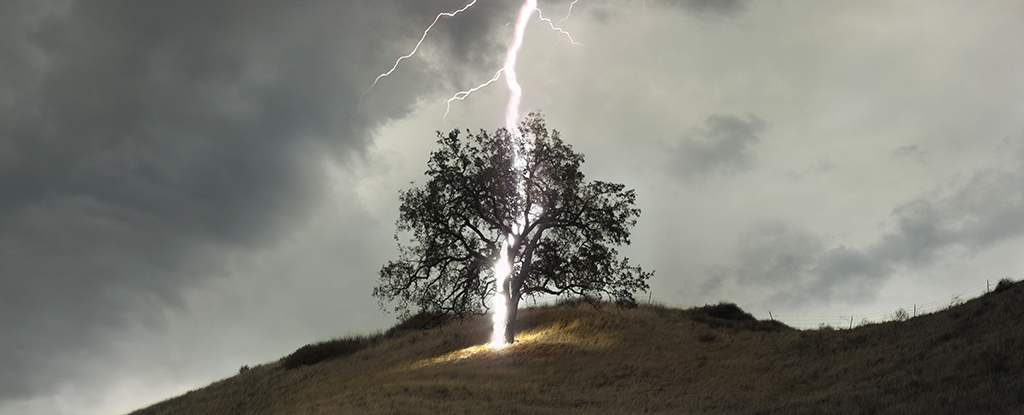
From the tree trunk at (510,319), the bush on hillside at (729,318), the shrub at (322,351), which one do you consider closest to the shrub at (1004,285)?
the bush on hillside at (729,318)

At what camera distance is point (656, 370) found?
78.1ft

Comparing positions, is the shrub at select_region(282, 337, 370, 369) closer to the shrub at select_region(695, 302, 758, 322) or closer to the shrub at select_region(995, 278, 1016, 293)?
the shrub at select_region(695, 302, 758, 322)

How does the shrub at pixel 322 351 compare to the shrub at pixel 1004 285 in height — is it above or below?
below

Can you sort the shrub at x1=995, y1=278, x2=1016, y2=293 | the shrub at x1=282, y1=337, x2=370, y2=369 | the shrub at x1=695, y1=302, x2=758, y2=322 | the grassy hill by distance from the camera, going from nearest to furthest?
the grassy hill
the shrub at x1=995, y1=278, x2=1016, y2=293
the shrub at x1=282, y1=337, x2=370, y2=369
the shrub at x1=695, y1=302, x2=758, y2=322

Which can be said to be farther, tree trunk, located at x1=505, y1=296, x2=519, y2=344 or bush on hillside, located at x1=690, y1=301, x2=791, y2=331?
bush on hillside, located at x1=690, y1=301, x2=791, y2=331

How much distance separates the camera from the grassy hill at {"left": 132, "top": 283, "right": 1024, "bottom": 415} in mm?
15992

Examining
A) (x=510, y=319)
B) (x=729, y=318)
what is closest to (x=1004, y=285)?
(x=729, y=318)

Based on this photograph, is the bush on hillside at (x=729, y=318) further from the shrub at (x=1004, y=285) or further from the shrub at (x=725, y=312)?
the shrub at (x=1004, y=285)

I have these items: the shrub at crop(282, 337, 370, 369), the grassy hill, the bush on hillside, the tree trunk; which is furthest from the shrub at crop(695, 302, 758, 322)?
the shrub at crop(282, 337, 370, 369)

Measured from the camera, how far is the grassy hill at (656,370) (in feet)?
52.5

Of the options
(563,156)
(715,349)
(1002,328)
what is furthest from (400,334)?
(1002,328)

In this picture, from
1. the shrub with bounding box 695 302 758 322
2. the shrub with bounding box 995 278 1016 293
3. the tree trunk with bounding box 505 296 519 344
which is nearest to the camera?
the shrub with bounding box 995 278 1016 293

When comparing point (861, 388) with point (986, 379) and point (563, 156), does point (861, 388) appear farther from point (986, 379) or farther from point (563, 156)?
point (563, 156)

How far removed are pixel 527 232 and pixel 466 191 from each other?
3.58m
